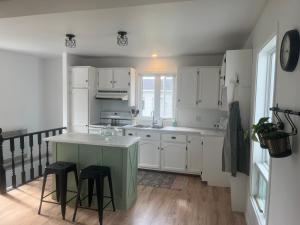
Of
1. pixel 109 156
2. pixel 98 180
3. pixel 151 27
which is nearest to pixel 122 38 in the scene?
pixel 151 27

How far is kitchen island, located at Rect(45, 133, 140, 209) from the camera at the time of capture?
3.02m

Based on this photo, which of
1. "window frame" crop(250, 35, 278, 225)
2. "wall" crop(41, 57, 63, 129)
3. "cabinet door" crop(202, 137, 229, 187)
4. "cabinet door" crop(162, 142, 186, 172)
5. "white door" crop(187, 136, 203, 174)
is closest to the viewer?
"window frame" crop(250, 35, 278, 225)

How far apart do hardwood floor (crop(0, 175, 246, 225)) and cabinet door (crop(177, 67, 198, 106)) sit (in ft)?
5.61

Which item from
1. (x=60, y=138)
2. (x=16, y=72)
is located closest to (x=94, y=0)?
(x=60, y=138)

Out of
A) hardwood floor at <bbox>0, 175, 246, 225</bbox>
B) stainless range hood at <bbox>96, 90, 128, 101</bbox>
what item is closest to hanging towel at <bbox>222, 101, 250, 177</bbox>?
hardwood floor at <bbox>0, 175, 246, 225</bbox>

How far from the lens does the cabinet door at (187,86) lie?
4.58m

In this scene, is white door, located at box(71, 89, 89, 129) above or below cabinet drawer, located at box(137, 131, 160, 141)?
above

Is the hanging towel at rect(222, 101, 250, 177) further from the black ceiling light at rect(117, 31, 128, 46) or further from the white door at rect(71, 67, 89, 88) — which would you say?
the white door at rect(71, 67, 89, 88)

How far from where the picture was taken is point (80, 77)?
4.98 meters

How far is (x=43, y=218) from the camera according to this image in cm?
287

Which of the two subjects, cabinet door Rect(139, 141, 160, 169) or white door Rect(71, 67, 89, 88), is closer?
cabinet door Rect(139, 141, 160, 169)

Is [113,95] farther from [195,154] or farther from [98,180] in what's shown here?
[98,180]

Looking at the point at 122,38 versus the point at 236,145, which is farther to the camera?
the point at 122,38

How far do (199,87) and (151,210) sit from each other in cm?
248
